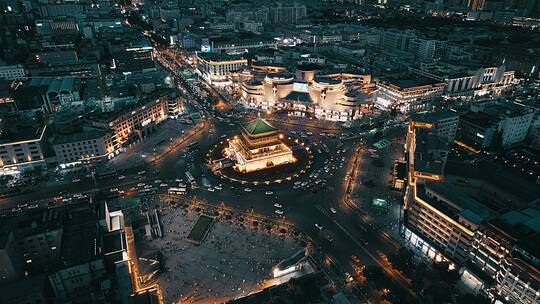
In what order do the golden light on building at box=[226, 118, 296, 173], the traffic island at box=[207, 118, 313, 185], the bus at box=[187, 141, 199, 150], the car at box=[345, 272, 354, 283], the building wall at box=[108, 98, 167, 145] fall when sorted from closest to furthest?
the car at box=[345, 272, 354, 283], the traffic island at box=[207, 118, 313, 185], the golden light on building at box=[226, 118, 296, 173], the building wall at box=[108, 98, 167, 145], the bus at box=[187, 141, 199, 150]

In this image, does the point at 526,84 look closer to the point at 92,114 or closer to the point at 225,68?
the point at 225,68

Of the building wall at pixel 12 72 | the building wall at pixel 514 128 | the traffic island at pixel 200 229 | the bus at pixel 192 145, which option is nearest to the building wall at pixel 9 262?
the traffic island at pixel 200 229

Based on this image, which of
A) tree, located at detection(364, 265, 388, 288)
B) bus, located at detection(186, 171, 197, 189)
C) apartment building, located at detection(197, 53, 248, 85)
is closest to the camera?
tree, located at detection(364, 265, 388, 288)

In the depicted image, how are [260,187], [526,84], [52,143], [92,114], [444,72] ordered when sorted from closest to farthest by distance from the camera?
[260,187], [52,143], [92,114], [444,72], [526,84]

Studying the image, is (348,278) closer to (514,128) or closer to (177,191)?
(177,191)

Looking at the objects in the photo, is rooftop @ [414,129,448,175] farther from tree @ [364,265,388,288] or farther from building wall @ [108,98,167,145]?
building wall @ [108,98,167,145]

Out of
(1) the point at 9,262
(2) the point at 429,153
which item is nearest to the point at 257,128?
(2) the point at 429,153

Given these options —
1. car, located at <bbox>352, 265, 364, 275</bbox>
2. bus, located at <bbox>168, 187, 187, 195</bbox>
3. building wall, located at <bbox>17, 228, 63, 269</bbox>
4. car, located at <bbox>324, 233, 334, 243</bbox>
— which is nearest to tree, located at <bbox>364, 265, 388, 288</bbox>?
car, located at <bbox>352, 265, 364, 275</bbox>

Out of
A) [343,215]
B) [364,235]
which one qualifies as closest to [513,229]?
[364,235]
